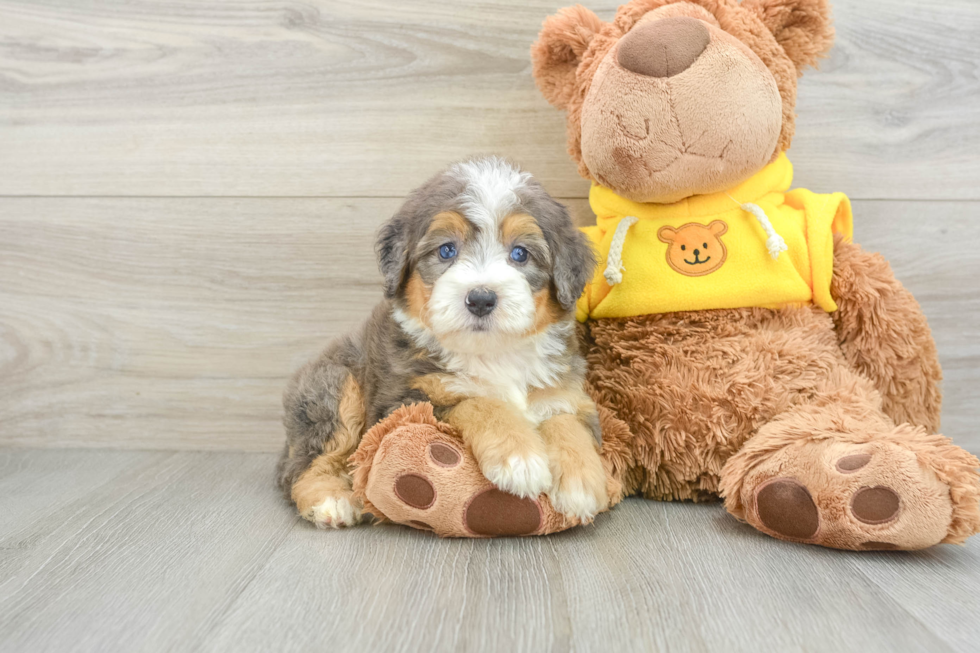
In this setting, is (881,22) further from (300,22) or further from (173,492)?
(173,492)

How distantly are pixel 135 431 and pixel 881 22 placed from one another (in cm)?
322

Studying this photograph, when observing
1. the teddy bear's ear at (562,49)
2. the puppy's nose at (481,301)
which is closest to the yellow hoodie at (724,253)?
the teddy bear's ear at (562,49)

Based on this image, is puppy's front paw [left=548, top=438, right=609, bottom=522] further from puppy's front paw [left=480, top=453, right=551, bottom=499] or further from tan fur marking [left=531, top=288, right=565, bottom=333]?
tan fur marking [left=531, top=288, right=565, bottom=333]

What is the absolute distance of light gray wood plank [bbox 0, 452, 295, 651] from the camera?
1401 mm

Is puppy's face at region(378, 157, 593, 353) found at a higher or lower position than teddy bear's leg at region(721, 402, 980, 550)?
higher

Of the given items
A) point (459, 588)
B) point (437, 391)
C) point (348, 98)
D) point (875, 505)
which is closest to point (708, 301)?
point (875, 505)

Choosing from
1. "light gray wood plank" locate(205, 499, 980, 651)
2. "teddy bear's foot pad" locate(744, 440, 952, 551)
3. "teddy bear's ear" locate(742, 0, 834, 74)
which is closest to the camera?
"light gray wood plank" locate(205, 499, 980, 651)

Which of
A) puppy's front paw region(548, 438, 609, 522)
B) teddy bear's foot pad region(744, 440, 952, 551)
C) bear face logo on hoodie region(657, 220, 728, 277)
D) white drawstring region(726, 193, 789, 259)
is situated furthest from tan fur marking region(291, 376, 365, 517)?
white drawstring region(726, 193, 789, 259)

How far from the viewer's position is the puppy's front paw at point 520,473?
5.52ft

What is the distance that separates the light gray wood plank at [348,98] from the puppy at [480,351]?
0.72 m

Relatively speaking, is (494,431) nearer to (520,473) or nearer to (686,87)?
(520,473)

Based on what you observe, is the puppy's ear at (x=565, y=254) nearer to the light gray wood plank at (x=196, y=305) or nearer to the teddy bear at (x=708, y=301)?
the teddy bear at (x=708, y=301)

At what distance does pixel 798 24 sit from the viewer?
210 cm

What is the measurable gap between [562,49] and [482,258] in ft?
2.69
